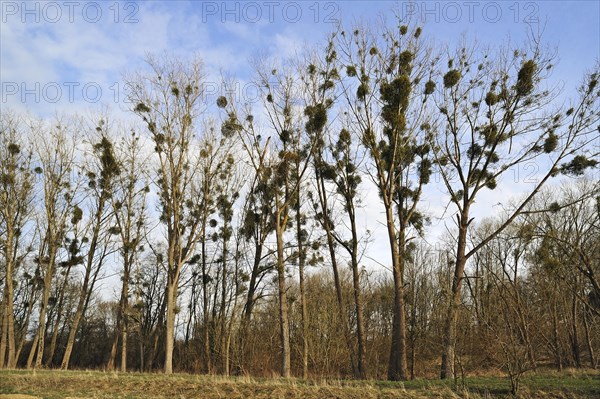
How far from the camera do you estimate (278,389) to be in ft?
37.9

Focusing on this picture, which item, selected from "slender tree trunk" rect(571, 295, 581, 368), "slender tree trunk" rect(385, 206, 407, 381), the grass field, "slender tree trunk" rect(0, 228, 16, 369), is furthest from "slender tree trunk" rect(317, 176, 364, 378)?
"slender tree trunk" rect(0, 228, 16, 369)

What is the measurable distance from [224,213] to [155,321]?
1636cm

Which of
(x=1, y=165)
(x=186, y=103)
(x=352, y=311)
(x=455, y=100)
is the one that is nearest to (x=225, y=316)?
(x=352, y=311)

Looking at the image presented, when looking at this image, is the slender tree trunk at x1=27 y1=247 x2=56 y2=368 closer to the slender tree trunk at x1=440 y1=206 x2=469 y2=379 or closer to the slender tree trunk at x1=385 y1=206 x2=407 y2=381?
the slender tree trunk at x1=385 y1=206 x2=407 y2=381

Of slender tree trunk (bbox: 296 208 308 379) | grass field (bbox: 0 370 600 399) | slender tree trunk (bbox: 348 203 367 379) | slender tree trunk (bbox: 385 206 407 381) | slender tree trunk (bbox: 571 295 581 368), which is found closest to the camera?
grass field (bbox: 0 370 600 399)

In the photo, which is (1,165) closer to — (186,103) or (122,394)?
(186,103)

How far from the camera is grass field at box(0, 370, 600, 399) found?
10.8 m

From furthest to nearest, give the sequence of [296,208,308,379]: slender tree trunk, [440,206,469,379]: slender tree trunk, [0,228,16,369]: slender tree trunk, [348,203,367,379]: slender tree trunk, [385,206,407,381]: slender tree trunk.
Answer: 1. [0,228,16,369]: slender tree trunk
2. [296,208,308,379]: slender tree trunk
3. [348,203,367,379]: slender tree trunk
4. [385,206,407,381]: slender tree trunk
5. [440,206,469,379]: slender tree trunk

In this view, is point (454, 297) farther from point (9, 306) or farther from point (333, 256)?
point (9, 306)

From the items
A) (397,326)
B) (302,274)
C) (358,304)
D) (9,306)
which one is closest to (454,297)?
(397,326)

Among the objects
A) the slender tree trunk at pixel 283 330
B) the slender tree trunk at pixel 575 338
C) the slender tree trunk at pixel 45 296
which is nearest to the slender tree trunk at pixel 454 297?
the slender tree trunk at pixel 283 330

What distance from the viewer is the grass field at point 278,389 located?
35.3ft

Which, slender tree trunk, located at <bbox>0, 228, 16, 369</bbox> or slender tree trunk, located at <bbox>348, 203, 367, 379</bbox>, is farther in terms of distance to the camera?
slender tree trunk, located at <bbox>0, 228, 16, 369</bbox>

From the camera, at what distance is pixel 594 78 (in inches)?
634
